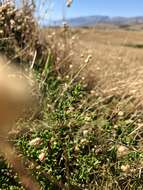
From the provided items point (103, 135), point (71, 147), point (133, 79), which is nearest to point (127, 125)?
point (103, 135)

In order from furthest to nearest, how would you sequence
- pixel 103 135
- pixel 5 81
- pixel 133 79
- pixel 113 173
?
pixel 133 79
pixel 103 135
pixel 113 173
pixel 5 81

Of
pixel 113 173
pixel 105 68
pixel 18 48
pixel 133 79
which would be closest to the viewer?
pixel 113 173

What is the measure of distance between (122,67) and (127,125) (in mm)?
1799

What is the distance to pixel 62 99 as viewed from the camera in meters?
3.49

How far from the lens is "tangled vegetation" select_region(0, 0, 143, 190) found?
2.83m

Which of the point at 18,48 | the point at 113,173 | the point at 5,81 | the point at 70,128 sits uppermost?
the point at 5,81

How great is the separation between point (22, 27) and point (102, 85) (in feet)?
3.49

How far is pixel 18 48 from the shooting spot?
4539 mm

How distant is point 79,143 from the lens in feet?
10.0

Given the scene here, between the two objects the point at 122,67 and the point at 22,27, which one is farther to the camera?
the point at 122,67

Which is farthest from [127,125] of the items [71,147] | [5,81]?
[5,81]

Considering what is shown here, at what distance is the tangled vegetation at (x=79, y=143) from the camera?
2.83m

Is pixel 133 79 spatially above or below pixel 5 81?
below

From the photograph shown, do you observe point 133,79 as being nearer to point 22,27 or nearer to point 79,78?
point 79,78
